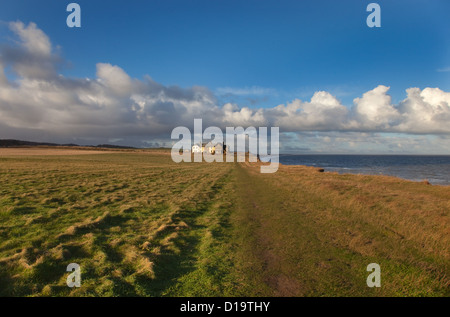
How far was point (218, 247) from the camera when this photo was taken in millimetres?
10352

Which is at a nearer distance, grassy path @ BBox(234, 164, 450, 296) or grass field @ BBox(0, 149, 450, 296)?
grass field @ BBox(0, 149, 450, 296)

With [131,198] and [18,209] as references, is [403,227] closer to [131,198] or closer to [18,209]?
[131,198]

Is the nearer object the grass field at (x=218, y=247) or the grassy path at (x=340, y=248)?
the grass field at (x=218, y=247)

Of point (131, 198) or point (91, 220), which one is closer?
point (91, 220)

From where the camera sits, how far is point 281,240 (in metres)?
11.1

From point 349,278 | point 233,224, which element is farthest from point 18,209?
point 349,278

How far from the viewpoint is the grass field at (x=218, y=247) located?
7207 mm

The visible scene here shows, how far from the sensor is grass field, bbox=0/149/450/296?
7.21 metres

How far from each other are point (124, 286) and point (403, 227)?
47.0ft

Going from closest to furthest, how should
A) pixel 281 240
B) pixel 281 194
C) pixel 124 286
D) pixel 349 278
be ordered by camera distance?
1. pixel 124 286
2. pixel 349 278
3. pixel 281 240
4. pixel 281 194
